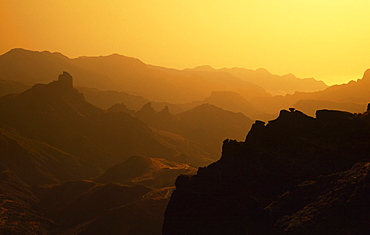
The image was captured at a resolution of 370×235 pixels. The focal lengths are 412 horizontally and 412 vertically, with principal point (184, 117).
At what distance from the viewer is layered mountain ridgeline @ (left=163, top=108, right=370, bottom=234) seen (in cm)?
4696

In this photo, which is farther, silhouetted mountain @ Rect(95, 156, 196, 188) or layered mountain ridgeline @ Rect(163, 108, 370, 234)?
silhouetted mountain @ Rect(95, 156, 196, 188)

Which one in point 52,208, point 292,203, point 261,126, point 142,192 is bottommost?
point 52,208

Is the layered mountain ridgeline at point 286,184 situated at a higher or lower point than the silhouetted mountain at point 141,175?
higher

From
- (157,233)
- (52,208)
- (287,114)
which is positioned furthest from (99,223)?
(287,114)

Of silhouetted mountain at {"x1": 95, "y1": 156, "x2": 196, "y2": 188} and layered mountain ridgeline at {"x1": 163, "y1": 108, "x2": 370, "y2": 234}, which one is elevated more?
layered mountain ridgeline at {"x1": 163, "y1": 108, "x2": 370, "y2": 234}

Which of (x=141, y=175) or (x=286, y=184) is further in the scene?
(x=141, y=175)

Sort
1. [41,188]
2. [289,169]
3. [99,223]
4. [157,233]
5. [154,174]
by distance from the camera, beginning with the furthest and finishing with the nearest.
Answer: [154,174] < [41,188] < [99,223] < [157,233] < [289,169]

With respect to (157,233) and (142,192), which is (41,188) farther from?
(157,233)

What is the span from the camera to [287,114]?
70.8 m

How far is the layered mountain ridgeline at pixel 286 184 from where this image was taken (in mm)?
46956

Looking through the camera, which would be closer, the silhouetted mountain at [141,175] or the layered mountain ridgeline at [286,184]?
the layered mountain ridgeline at [286,184]

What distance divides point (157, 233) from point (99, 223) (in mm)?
19243

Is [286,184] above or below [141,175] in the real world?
above

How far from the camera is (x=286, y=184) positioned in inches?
2308
